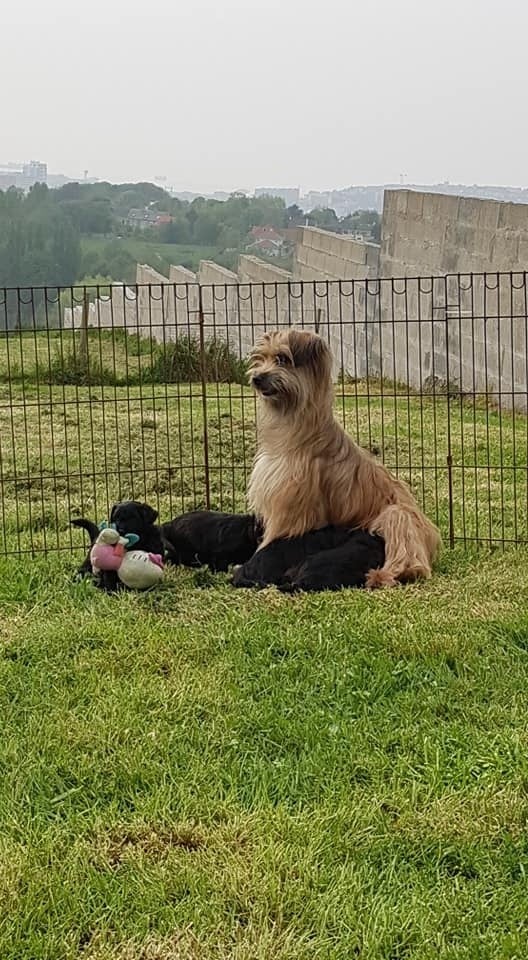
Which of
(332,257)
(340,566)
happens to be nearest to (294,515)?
(340,566)

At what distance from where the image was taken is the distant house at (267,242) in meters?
19.1

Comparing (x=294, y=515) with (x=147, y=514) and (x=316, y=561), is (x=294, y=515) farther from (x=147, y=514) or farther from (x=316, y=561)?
(x=147, y=514)

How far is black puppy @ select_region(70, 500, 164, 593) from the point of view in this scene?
18.2 feet

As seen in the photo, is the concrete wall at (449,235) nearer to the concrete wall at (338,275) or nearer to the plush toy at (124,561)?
the concrete wall at (338,275)

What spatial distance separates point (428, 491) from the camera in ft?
26.1

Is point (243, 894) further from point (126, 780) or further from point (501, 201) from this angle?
point (501, 201)

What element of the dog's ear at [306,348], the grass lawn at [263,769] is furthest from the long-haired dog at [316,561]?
the dog's ear at [306,348]

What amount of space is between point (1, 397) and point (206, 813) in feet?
28.2

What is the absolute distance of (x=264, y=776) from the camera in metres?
3.58

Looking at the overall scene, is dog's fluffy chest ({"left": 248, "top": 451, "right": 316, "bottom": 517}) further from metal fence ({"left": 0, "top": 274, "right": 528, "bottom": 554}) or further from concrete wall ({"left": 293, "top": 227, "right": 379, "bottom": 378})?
concrete wall ({"left": 293, "top": 227, "right": 379, "bottom": 378})

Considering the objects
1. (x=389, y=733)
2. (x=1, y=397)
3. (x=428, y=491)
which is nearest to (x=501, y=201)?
(x=428, y=491)

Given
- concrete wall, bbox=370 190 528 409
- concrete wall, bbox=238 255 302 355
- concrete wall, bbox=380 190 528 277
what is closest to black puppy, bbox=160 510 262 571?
concrete wall, bbox=370 190 528 409

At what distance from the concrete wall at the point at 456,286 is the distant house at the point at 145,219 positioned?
249 inches

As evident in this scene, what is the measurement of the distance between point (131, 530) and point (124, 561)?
0.87 feet
